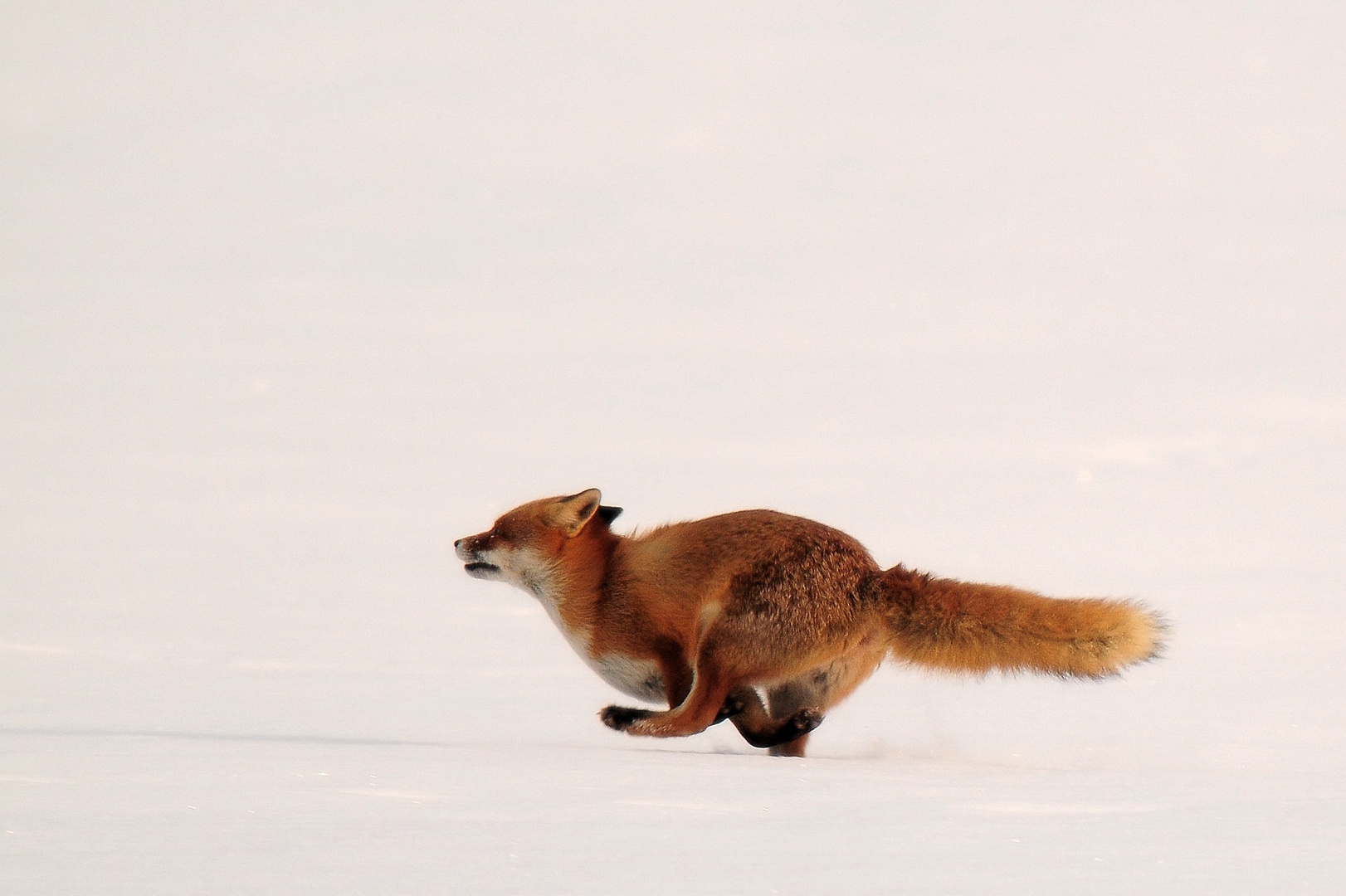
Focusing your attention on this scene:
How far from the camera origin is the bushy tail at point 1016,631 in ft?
22.9

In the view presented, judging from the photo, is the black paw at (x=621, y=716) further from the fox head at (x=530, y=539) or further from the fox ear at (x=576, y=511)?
the fox ear at (x=576, y=511)

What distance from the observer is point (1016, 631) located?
7.07 meters

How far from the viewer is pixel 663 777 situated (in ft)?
19.4

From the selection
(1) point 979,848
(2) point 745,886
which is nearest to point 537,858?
(2) point 745,886

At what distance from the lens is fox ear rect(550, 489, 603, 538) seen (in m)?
8.22

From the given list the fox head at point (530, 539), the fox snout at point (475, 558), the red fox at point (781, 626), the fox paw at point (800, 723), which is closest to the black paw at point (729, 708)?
the red fox at point (781, 626)

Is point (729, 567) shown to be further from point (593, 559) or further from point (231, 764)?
point (231, 764)

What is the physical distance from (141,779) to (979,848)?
3.21 meters

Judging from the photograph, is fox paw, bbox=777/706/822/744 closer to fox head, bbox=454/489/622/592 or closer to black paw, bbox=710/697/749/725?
black paw, bbox=710/697/749/725

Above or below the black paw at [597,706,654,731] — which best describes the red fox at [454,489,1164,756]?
above

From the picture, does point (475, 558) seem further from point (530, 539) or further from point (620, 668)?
point (620, 668)

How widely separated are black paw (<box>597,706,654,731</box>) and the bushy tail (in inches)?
54.5

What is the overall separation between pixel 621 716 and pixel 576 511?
1250 millimetres

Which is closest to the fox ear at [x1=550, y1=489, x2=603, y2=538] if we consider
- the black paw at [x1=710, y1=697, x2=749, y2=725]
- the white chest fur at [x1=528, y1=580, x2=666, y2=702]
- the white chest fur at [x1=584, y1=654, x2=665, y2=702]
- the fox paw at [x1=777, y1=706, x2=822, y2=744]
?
the white chest fur at [x1=528, y1=580, x2=666, y2=702]
